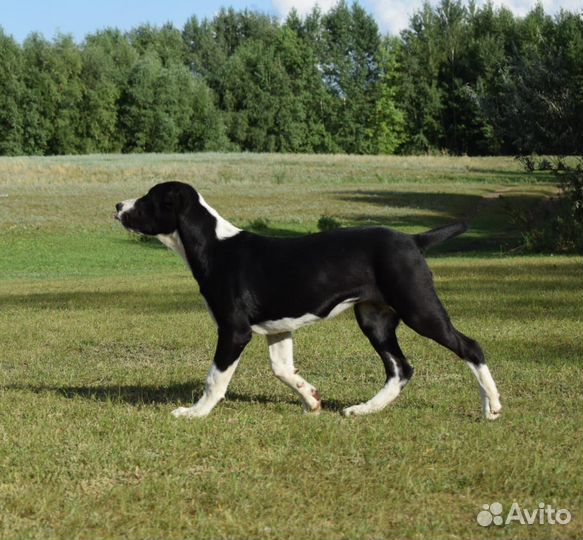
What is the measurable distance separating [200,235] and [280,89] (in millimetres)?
103731

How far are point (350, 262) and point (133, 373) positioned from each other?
3.54 meters

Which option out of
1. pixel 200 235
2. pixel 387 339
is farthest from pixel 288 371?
pixel 200 235

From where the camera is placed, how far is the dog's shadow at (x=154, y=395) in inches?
332

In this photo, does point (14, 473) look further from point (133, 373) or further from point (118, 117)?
point (118, 117)

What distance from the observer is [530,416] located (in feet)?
24.4

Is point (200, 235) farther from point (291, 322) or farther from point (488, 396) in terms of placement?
point (488, 396)

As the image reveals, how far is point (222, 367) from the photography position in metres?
7.60

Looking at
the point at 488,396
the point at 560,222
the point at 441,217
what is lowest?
the point at 441,217

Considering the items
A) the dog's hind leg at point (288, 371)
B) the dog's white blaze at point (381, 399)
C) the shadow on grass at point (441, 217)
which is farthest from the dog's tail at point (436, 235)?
the shadow on grass at point (441, 217)

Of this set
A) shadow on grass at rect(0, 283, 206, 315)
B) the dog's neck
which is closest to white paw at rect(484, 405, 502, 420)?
the dog's neck

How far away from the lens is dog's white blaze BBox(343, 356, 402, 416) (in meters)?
7.74

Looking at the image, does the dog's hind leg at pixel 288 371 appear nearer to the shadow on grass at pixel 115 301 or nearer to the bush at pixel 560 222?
the shadow on grass at pixel 115 301

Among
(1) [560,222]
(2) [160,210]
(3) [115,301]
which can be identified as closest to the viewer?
(2) [160,210]

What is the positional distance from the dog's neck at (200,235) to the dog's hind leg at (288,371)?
0.82 metres
